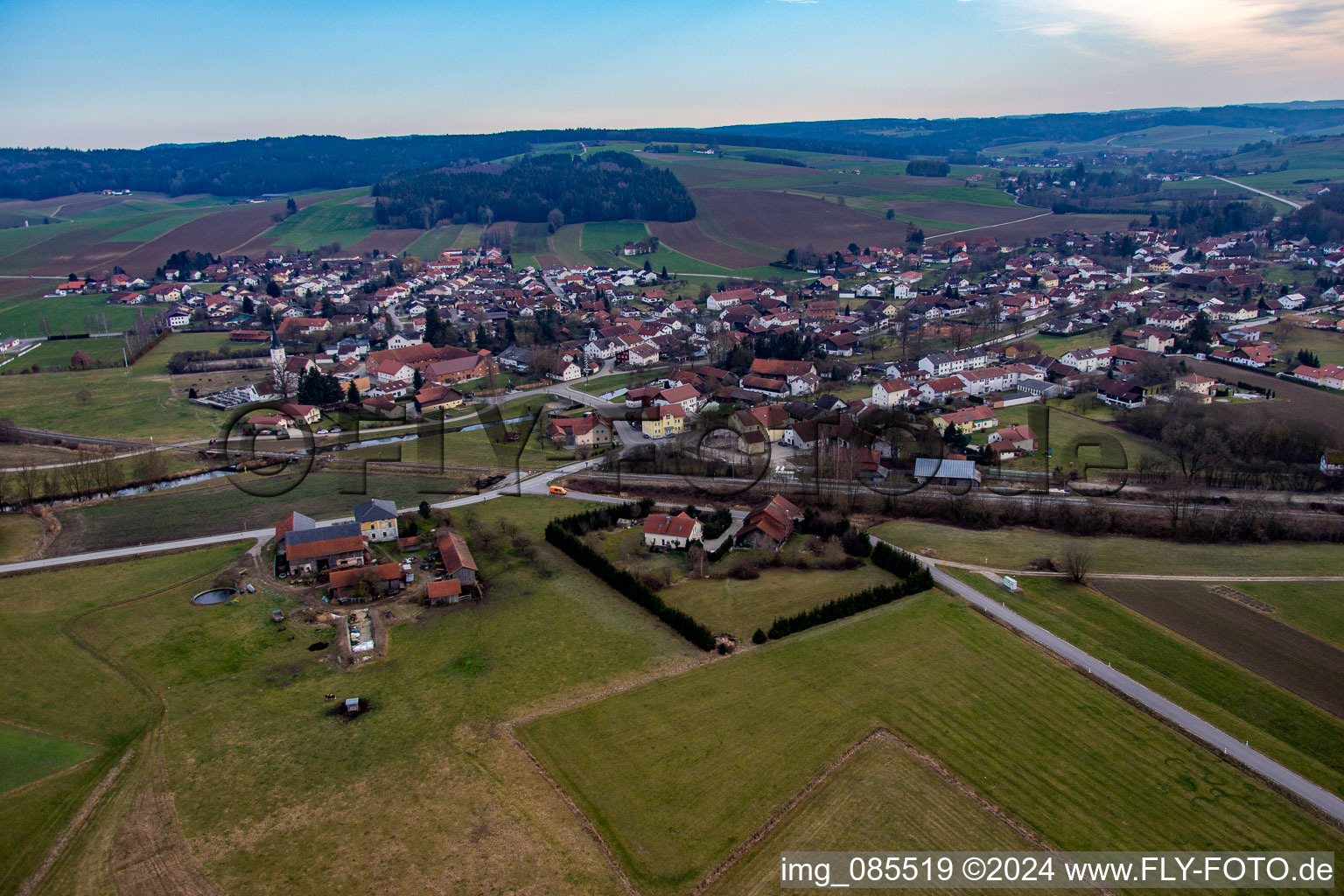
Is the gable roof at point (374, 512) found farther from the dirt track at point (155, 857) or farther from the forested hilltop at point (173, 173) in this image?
the forested hilltop at point (173, 173)

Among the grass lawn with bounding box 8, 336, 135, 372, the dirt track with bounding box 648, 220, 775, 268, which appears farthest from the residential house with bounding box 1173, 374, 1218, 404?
the grass lawn with bounding box 8, 336, 135, 372

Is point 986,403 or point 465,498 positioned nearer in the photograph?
point 465,498

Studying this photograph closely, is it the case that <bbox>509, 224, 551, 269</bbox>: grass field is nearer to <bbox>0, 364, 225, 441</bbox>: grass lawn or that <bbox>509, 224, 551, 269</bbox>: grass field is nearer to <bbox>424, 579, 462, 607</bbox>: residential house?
<bbox>0, 364, 225, 441</bbox>: grass lawn

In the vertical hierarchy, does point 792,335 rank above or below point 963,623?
above

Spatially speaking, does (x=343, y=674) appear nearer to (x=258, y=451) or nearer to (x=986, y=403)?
(x=258, y=451)

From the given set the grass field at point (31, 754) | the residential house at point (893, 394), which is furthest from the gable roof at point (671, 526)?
the residential house at point (893, 394)

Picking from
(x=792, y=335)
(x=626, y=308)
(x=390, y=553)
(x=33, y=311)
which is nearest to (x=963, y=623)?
(x=390, y=553)
